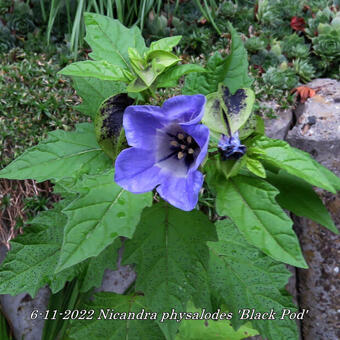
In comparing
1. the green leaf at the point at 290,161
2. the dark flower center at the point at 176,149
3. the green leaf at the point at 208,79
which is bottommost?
the green leaf at the point at 290,161

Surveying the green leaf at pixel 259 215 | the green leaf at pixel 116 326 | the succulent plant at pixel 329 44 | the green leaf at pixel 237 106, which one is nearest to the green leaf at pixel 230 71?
the green leaf at pixel 237 106

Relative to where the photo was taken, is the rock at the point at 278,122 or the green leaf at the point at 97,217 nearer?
the green leaf at the point at 97,217

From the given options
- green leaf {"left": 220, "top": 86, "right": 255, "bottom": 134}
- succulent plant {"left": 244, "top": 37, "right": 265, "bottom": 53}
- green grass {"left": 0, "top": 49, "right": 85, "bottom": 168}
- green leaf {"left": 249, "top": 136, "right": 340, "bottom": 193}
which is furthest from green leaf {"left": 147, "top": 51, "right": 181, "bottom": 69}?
succulent plant {"left": 244, "top": 37, "right": 265, "bottom": 53}

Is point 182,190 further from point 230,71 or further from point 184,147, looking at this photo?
point 230,71

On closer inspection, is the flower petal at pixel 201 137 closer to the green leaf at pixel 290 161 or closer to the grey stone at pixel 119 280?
the green leaf at pixel 290 161

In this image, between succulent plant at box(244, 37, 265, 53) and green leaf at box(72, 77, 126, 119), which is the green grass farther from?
succulent plant at box(244, 37, 265, 53)

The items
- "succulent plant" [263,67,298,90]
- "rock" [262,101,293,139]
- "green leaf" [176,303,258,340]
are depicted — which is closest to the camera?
"green leaf" [176,303,258,340]
